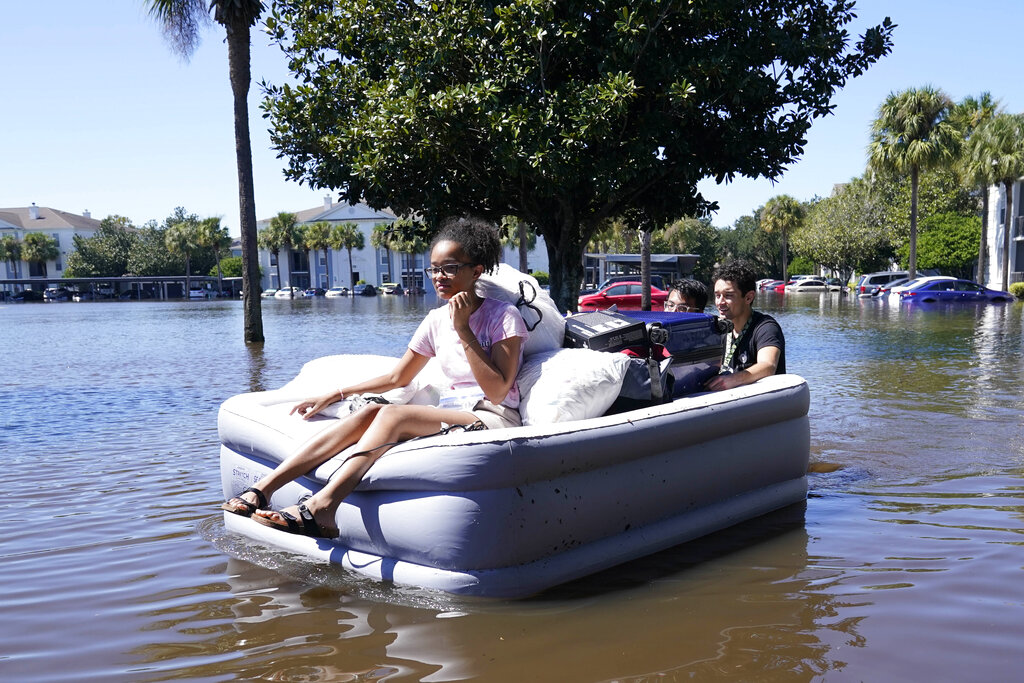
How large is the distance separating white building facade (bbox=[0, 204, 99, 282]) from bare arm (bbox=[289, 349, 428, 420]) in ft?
367

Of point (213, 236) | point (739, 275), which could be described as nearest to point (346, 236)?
point (213, 236)

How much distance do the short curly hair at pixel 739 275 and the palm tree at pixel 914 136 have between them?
3730 cm

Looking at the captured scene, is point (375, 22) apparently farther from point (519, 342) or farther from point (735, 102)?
point (519, 342)

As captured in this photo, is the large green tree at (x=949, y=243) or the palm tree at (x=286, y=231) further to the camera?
the palm tree at (x=286, y=231)

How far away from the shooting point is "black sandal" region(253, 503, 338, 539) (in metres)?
3.79

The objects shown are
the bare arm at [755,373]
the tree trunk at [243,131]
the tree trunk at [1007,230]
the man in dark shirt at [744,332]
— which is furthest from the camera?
the tree trunk at [1007,230]

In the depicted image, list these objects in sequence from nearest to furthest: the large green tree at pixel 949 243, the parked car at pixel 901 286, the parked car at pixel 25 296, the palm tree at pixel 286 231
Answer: the parked car at pixel 901 286 < the large green tree at pixel 949 243 < the palm tree at pixel 286 231 < the parked car at pixel 25 296

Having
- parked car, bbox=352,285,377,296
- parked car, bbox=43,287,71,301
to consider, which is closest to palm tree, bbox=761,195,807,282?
parked car, bbox=352,285,377,296

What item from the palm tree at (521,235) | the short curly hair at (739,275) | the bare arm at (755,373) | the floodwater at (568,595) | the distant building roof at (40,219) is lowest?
the floodwater at (568,595)

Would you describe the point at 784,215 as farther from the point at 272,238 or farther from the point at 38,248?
the point at 38,248

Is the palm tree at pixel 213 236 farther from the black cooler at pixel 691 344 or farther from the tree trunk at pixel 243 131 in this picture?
the black cooler at pixel 691 344

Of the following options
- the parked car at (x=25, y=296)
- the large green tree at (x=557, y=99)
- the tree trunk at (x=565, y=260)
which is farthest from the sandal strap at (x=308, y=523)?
the parked car at (x=25, y=296)

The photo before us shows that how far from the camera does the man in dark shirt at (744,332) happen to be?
201 inches

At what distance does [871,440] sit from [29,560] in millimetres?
6074
